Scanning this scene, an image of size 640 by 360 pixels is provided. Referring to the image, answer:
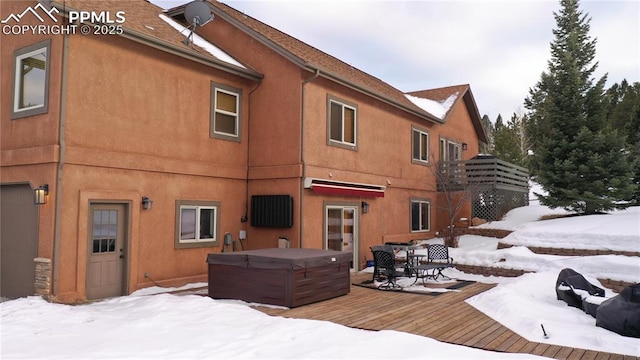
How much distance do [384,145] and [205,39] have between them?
23.8 ft

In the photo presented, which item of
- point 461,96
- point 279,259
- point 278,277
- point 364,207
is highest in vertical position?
point 461,96

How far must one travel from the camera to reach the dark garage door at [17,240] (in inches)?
382

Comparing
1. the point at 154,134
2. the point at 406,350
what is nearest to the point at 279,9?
the point at 154,134

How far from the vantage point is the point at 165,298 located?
935 centimetres

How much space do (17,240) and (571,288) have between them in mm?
11886

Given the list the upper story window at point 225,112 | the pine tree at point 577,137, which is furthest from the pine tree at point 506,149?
the upper story window at point 225,112

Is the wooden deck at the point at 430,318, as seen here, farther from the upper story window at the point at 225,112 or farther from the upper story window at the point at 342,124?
the upper story window at the point at 225,112

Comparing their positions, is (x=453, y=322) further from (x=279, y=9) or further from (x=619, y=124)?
(x=619, y=124)

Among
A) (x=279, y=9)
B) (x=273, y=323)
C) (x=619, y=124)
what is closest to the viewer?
(x=273, y=323)

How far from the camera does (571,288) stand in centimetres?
920

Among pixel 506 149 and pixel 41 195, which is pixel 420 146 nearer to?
pixel 506 149

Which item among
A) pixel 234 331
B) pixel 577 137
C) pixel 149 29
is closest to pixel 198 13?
pixel 149 29

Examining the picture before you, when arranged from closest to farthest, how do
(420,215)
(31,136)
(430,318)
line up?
(430,318) → (31,136) → (420,215)

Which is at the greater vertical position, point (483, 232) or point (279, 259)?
point (483, 232)
